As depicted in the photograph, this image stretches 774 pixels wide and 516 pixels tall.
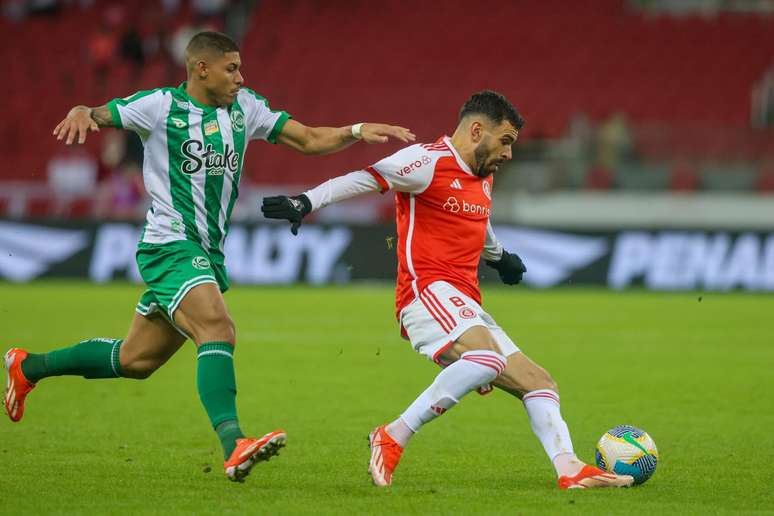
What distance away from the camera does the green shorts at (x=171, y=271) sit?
6.52 m

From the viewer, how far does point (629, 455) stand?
261 inches

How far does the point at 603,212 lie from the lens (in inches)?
1003

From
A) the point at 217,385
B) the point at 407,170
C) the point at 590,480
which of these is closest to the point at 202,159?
the point at 407,170

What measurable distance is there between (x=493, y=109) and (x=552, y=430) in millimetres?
1662

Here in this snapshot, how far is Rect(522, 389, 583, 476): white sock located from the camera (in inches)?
253

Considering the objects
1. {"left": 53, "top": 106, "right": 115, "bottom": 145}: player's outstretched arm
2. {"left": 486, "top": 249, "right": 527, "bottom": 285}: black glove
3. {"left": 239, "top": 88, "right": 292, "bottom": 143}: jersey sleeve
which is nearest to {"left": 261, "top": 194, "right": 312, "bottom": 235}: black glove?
{"left": 239, "top": 88, "right": 292, "bottom": 143}: jersey sleeve

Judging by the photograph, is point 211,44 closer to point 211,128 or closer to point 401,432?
point 211,128

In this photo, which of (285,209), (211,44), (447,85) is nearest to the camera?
(285,209)

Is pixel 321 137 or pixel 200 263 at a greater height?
pixel 321 137

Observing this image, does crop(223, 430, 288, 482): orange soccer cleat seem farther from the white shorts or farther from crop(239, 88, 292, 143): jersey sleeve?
crop(239, 88, 292, 143): jersey sleeve

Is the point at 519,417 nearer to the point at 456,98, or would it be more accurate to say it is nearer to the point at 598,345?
the point at 598,345

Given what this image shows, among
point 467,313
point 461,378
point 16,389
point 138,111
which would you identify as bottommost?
point 16,389

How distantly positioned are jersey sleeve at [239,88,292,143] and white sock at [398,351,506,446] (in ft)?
5.41

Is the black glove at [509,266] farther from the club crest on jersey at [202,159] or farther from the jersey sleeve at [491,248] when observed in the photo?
the club crest on jersey at [202,159]
